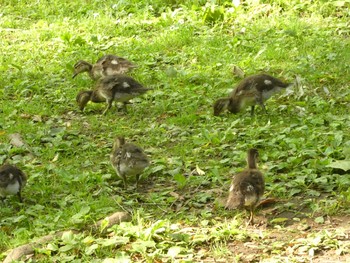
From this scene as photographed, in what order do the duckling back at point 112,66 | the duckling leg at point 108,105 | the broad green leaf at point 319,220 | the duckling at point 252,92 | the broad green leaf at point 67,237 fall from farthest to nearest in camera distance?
the duckling back at point 112,66, the duckling leg at point 108,105, the duckling at point 252,92, the broad green leaf at point 319,220, the broad green leaf at point 67,237

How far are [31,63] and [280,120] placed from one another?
5847 millimetres

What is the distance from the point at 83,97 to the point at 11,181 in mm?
3554

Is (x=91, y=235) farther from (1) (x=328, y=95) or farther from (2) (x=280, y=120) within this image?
(1) (x=328, y=95)

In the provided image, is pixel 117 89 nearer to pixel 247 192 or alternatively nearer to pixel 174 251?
pixel 247 192

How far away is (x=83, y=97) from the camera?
11945mm

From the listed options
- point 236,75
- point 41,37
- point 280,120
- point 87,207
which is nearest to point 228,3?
point 236,75

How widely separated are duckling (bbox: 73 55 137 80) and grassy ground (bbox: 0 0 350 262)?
37 cm

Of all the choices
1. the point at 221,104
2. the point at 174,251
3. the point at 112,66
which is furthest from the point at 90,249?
the point at 112,66

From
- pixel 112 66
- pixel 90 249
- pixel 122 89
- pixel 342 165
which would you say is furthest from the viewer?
pixel 112 66

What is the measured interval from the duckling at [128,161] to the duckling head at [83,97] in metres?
2.99

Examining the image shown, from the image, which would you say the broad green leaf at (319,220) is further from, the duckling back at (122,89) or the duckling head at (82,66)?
the duckling head at (82,66)

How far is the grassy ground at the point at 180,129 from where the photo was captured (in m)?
7.24

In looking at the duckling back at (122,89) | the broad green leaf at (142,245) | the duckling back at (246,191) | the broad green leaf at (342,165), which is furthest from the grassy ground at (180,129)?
the duckling back at (122,89)

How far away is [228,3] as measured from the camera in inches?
595
